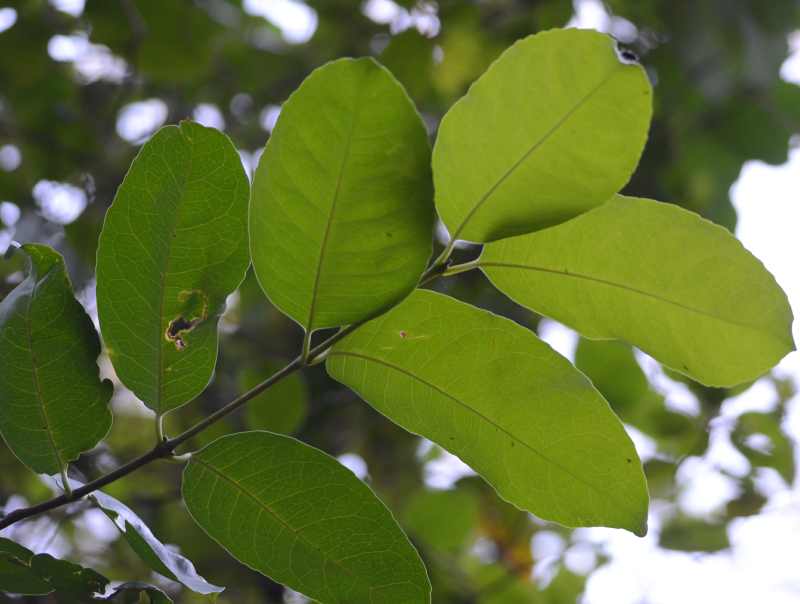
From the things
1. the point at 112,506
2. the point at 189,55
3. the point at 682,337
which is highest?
the point at 682,337

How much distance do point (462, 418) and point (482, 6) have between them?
151 cm

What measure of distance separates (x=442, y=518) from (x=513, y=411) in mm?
1120

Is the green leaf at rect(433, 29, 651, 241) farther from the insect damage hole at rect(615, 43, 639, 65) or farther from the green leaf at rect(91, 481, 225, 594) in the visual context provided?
the green leaf at rect(91, 481, 225, 594)

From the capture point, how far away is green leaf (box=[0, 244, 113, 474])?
54 cm

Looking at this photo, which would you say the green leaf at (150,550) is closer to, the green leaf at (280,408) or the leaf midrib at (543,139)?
the leaf midrib at (543,139)

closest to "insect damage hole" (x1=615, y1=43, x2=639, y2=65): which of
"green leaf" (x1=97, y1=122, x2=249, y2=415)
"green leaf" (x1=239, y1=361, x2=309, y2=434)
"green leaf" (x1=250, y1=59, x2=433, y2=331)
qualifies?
"green leaf" (x1=250, y1=59, x2=433, y2=331)

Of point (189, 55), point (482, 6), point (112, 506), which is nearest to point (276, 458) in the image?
point (112, 506)

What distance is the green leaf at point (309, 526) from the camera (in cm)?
56

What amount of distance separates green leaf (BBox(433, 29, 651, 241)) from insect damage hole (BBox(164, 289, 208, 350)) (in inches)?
6.3

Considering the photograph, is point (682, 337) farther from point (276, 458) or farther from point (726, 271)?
point (276, 458)

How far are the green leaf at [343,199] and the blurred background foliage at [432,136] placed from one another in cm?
78

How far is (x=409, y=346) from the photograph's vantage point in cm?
58

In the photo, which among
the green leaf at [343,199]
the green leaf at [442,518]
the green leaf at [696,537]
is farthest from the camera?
the green leaf at [442,518]

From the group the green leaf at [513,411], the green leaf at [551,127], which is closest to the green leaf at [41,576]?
the green leaf at [513,411]
